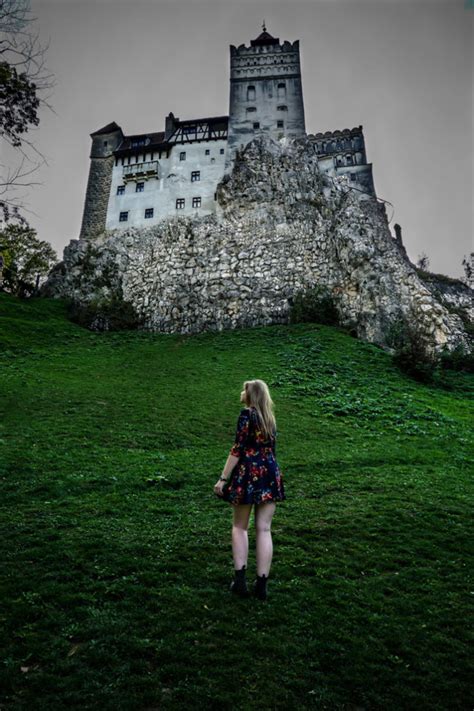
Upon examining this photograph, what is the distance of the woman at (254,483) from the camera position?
5840 millimetres

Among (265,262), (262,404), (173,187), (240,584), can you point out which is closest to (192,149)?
(173,187)

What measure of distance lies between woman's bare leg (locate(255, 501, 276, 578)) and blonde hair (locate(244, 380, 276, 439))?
945 mm

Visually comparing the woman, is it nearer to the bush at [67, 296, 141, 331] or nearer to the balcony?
the bush at [67, 296, 141, 331]

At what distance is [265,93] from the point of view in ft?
Result: 185

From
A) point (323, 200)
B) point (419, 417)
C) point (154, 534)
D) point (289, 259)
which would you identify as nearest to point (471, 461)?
point (419, 417)

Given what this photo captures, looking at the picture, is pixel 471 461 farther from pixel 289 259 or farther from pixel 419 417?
pixel 289 259

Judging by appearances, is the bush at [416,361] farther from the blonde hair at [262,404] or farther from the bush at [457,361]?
the blonde hair at [262,404]

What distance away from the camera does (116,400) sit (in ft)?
67.1

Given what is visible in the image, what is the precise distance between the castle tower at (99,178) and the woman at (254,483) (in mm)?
52657

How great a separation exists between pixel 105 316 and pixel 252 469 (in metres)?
42.1

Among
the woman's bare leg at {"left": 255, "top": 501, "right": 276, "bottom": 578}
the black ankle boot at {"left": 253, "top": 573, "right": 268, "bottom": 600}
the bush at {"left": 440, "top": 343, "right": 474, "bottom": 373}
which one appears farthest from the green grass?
the bush at {"left": 440, "top": 343, "right": 474, "bottom": 373}

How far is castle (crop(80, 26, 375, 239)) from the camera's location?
5269cm

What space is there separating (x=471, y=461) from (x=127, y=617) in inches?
555

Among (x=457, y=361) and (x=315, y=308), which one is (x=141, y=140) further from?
(x=457, y=361)
